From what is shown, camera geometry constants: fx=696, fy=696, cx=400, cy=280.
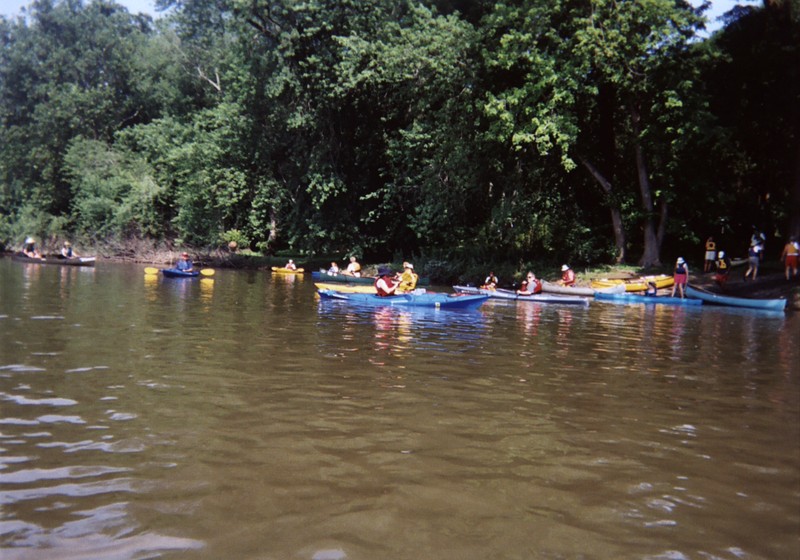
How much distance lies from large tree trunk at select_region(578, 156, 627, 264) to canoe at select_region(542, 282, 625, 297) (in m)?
5.60

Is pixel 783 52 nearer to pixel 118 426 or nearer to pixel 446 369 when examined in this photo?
pixel 446 369

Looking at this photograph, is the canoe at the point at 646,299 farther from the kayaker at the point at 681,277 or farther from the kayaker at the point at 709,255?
the kayaker at the point at 709,255

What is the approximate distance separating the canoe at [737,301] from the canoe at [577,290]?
249cm

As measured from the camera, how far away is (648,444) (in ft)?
22.2

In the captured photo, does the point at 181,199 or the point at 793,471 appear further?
the point at 181,199

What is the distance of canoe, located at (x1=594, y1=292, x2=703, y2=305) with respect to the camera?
2421 centimetres

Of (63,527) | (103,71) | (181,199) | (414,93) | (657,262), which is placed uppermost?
(103,71)

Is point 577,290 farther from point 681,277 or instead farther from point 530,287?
point 681,277

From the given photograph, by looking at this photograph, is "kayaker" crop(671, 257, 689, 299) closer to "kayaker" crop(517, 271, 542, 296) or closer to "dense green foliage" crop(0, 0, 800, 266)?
"dense green foliage" crop(0, 0, 800, 266)

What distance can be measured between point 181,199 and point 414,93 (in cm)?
1890

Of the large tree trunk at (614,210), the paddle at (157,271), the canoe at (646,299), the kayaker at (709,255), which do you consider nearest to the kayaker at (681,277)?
the canoe at (646,299)

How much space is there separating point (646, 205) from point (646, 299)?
24.8 ft

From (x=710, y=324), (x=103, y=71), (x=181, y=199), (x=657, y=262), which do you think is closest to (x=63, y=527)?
(x=710, y=324)

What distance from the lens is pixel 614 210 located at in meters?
31.9
